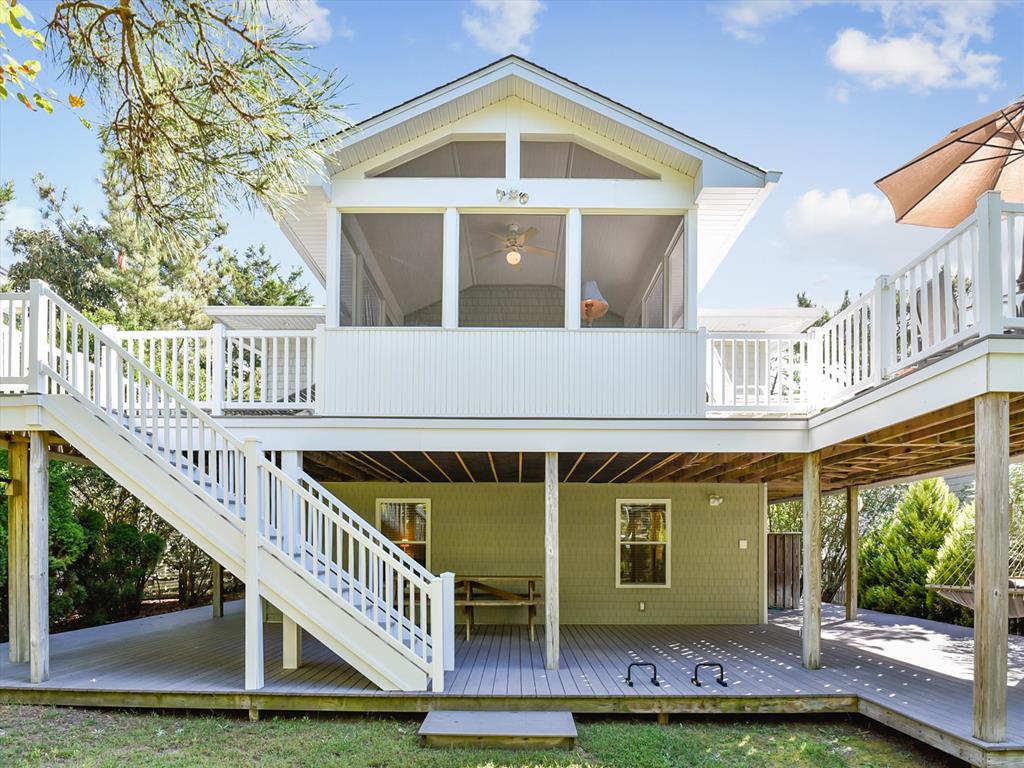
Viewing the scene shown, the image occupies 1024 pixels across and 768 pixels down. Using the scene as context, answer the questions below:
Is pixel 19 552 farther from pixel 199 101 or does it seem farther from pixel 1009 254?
pixel 1009 254

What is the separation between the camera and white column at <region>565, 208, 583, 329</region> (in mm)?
8898

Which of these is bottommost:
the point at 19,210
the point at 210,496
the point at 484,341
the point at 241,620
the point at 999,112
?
the point at 241,620

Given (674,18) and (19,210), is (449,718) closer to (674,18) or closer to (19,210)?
(674,18)

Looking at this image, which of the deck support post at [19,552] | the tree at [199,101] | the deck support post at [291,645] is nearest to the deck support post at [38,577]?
the deck support post at [19,552]

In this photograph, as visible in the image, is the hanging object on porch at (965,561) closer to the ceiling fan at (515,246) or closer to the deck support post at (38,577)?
the ceiling fan at (515,246)

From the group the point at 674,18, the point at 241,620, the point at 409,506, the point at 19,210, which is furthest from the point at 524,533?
the point at 19,210

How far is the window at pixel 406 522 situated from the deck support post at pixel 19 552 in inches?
188

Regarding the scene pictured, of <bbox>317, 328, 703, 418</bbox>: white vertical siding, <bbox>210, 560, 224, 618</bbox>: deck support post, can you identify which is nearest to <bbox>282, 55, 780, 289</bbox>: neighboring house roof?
<bbox>317, 328, 703, 418</bbox>: white vertical siding

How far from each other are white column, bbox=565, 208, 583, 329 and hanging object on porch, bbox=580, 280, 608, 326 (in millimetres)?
169

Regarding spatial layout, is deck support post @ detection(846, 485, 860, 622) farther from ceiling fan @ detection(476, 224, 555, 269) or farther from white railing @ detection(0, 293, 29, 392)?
white railing @ detection(0, 293, 29, 392)

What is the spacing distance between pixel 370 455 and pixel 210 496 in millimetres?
2171

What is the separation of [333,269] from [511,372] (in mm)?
2278

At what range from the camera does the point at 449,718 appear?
676 cm

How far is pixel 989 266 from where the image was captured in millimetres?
5078
